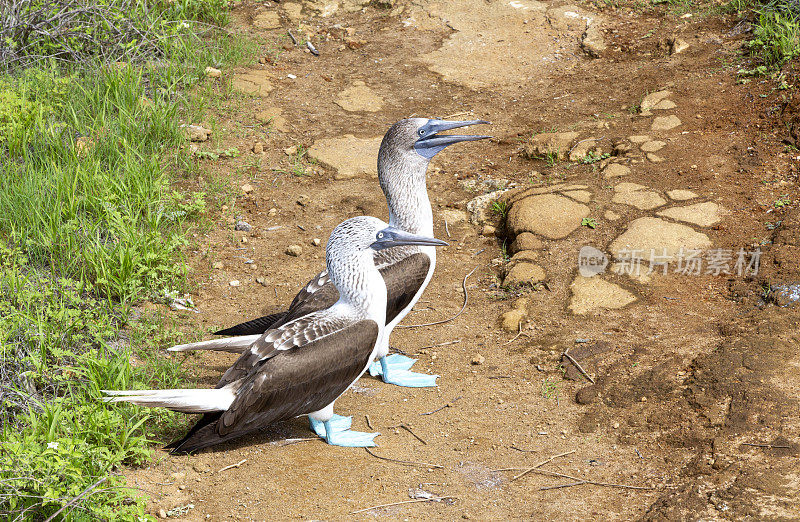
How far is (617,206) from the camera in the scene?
538 centimetres

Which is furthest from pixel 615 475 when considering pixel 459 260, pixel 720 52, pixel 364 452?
pixel 720 52

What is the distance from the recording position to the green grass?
3.28m

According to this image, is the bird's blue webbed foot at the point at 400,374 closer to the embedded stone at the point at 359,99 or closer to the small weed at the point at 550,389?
the small weed at the point at 550,389

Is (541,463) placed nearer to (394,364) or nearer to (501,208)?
(394,364)

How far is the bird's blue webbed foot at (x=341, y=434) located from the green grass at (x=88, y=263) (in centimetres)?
71

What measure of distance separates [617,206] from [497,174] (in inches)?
43.7

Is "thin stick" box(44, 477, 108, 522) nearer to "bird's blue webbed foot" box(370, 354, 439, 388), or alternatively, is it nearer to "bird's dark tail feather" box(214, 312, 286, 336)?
"bird's dark tail feather" box(214, 312, 286, 336)

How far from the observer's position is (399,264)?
14.2 feet

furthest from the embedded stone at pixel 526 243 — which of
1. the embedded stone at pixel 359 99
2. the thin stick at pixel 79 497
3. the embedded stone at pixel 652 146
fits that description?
the thin stick at pixel 79 497

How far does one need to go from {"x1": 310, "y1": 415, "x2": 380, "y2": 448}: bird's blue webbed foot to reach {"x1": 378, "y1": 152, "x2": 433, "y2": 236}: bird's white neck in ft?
4.08

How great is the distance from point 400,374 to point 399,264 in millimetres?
625

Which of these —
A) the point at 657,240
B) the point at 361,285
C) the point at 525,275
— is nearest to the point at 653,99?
the point at 657,240

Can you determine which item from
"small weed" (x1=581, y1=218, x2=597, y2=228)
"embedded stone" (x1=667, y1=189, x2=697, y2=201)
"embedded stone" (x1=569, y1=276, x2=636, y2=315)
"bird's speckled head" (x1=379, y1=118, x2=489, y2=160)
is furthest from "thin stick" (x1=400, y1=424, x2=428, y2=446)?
"embedded stone" (x1=667, y1=189, x2=697, y2=201)

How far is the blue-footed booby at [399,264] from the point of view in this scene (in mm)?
4156
